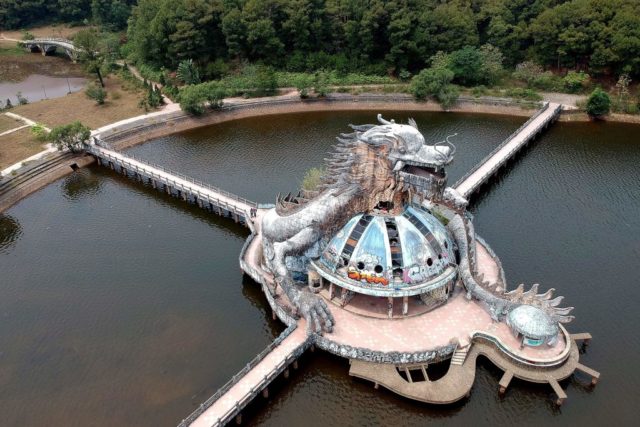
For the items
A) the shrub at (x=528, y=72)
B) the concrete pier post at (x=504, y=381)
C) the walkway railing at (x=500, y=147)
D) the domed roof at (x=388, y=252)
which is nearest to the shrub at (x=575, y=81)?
the shrub at (x=528, y=72)

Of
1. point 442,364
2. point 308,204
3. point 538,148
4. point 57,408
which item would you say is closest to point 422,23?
point 538,148

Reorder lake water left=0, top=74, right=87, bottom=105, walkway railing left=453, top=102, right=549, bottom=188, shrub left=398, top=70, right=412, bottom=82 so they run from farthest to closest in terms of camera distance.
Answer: lake water left=0, top=74, right=87, bottom=105
shrub left=398, top=70, right=412, bottom=82
walkway railing left=453, top=102, right=549, bottom=188

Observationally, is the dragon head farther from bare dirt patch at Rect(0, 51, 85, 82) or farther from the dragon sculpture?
bare dirt patch at Rect(0, 51, 85, 82)

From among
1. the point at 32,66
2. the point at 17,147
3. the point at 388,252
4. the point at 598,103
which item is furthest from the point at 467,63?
the point at 32,66

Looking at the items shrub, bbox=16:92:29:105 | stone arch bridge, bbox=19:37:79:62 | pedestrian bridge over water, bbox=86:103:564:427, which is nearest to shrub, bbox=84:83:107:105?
shrub, bbox=16:92:29:105

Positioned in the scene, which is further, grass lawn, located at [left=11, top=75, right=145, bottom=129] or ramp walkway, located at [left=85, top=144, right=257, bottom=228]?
grass lawn, located at [left=11, top=75, right=145, bottom=129]

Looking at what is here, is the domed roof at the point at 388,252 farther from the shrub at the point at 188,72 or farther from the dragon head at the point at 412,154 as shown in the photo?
the shrub at the point at 188,72
